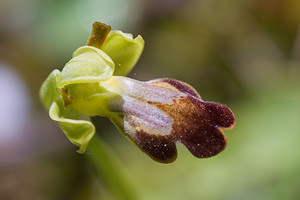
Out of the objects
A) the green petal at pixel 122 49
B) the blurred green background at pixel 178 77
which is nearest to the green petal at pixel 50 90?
the green petal at pixel 122 49

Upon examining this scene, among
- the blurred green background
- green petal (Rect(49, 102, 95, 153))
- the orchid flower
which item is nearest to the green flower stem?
the orchid flower

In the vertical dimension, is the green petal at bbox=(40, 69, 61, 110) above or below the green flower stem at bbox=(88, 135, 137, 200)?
above

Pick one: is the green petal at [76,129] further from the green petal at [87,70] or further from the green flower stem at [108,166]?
the green flower stem at [108,166]

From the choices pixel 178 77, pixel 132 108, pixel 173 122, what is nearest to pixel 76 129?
pixel 132 108

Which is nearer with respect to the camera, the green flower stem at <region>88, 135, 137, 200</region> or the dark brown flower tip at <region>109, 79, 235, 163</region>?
the dark brown flower tip at <region>109, 79, 235, 163</region>

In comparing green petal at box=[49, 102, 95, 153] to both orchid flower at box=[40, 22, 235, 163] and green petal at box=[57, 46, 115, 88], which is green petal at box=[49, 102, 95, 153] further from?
green petal at box=[57, 46, 115, 88]

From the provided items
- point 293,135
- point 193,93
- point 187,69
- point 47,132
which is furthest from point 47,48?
point 193,93

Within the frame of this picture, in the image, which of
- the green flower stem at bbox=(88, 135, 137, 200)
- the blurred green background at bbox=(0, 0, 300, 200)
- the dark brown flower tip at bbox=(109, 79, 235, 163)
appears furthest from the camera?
the blurred green background at bbox=(0, 0, 300, 200)
